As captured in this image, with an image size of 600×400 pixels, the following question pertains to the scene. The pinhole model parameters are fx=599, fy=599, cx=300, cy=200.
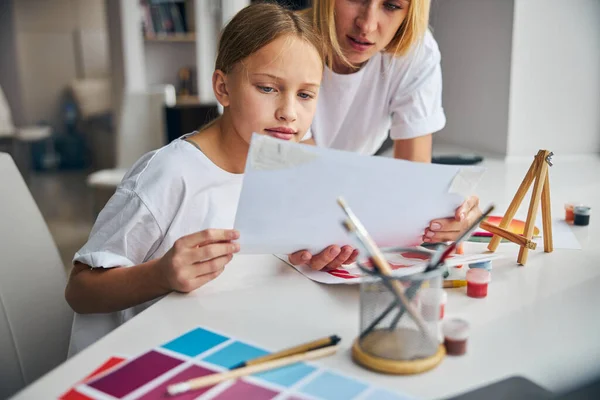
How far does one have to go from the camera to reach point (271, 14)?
1022mm

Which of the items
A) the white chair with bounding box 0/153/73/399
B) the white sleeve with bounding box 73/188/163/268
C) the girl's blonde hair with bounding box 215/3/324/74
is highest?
the girl's blonde hair with bounding box 215/3/324/74

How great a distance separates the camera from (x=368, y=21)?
121cm

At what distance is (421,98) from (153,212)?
75 cm

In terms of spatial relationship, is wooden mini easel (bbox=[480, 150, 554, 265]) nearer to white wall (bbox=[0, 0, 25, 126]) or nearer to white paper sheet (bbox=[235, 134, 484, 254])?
white paper sheet (bbox=[235, 134, 484, 254])

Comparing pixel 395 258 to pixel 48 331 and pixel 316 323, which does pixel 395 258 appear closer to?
pixel 316 323

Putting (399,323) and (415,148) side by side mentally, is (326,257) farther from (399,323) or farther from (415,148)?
(415,148)

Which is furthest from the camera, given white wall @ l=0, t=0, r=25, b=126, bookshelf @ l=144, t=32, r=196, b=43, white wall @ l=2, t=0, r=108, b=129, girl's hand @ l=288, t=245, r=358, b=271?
white wall @ l=2, t=0, r=108, b=129

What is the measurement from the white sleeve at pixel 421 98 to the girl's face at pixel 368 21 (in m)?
0.16

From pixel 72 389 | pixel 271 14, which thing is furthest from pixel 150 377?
pixel 271 14

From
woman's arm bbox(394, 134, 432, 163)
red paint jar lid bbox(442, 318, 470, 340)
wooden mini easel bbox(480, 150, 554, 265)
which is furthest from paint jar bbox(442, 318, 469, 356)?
woman's arm bbox(394, 134, 432, 163)

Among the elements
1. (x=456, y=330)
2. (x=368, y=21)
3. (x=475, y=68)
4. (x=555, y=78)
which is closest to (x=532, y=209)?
(x=456, y=330)

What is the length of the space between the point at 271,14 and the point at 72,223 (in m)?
3.42

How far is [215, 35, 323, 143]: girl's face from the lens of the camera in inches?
38.3

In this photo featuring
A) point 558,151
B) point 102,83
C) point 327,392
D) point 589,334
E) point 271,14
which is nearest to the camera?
point 327,392
